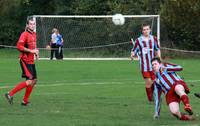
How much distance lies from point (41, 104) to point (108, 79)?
8.43 meters

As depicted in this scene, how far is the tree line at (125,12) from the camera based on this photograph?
3831 cm

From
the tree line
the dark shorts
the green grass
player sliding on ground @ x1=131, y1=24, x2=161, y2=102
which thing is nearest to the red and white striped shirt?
player sliding on ground @ x1=131, y1=24, x2=161, y2=102

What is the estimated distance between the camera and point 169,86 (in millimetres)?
12102

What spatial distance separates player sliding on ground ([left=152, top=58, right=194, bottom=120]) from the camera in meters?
11.9

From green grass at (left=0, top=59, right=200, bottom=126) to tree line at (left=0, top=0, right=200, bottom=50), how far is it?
1241 centimetres

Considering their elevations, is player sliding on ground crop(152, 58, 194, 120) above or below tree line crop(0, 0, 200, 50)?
above

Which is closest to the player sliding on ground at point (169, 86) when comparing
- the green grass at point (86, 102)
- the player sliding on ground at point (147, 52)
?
the green grass at point (86, 102)

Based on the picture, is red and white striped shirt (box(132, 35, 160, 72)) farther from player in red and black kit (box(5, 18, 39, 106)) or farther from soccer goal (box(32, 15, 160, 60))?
soccer goal (box(32, 15, 160, 60))

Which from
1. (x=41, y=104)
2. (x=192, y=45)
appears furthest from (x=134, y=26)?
(x=41, y=104)

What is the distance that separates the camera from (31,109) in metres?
13.7

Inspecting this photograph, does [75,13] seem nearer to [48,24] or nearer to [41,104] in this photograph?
[48,24]

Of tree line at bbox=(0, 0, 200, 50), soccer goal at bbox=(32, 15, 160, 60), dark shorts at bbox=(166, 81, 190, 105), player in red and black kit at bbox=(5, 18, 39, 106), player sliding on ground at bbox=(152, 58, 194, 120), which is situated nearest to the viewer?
player sliding on ground at bbox=(152, 58, 194, 120)

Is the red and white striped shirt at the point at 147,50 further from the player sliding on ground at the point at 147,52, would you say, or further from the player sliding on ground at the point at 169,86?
the player sliding on ground at the point at 169,86

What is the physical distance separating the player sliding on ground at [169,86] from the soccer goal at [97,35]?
80.9ft
